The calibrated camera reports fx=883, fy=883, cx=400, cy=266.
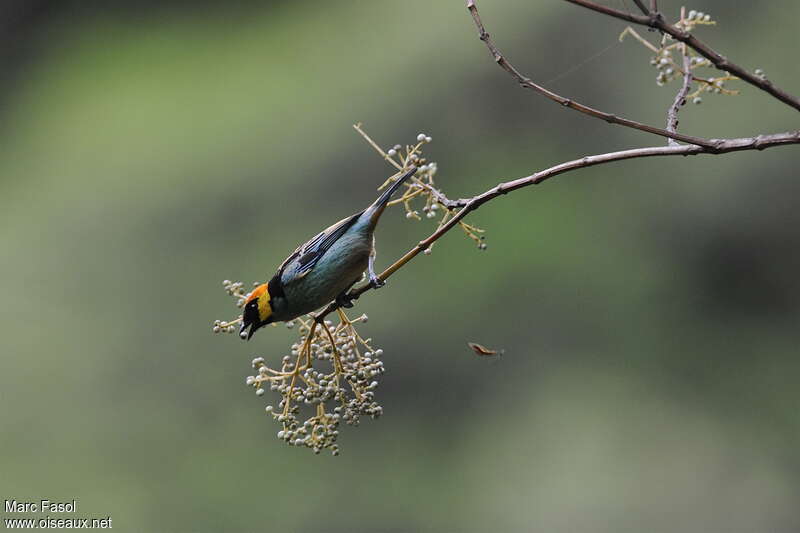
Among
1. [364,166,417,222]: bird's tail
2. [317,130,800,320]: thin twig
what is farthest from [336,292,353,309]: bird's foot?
[317,130,800,320]: thin twig

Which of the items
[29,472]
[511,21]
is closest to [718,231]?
→ [511,21]

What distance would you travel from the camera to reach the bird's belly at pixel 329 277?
222 cm

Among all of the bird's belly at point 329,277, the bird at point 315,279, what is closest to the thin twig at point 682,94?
the bird at point 315,279

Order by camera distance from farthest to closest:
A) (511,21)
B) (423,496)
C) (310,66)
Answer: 1. (310,66)
2. (511,21)
3. (423,496)

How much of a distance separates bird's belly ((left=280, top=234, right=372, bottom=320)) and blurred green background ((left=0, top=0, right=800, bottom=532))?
9.83 feet

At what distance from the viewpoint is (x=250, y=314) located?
88.0 inches

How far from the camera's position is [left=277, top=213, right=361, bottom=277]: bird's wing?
2301 mm

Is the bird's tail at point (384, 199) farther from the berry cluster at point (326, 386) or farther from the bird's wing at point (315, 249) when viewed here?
the berry cluster at point (326, 386)

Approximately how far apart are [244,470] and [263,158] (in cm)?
219

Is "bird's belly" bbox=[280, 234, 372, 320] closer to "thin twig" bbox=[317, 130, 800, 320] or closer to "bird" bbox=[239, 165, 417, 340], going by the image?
"bird" bbox=[239, 165, 417, 340]

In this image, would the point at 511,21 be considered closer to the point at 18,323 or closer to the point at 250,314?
the point at 18,323

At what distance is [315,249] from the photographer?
2355 mm

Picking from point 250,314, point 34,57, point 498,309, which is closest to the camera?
point 250,314

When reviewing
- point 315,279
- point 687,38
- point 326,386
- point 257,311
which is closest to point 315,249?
point 315,279
